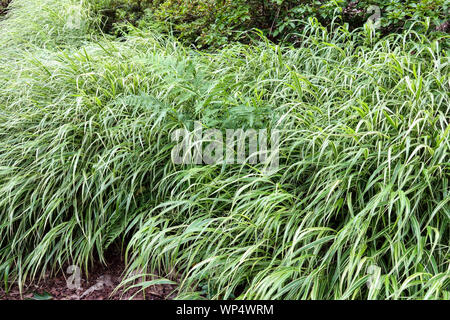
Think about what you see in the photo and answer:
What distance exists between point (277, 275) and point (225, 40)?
248cm

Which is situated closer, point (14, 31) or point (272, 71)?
point (272, 71)

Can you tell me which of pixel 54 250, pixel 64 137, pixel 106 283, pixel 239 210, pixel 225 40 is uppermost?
pixel 225 40

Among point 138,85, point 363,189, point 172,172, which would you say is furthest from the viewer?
point 138,85

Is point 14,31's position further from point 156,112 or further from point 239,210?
point 239,210

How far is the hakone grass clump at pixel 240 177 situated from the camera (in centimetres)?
173

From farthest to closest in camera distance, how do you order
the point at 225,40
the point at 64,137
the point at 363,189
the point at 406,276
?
the point at 225,40 → the point at 64,137 → the point at 363,189 → the point at 406,276

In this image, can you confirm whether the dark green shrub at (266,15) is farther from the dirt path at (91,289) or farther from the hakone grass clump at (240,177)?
the dirt path at (91,289)

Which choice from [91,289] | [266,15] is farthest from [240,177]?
[266,15]

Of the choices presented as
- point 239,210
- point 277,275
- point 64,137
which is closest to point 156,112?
point 64,137

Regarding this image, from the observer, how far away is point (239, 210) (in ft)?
6.72

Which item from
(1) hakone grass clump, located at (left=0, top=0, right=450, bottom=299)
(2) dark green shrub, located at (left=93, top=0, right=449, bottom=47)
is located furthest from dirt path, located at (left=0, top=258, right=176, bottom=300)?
(2) dark green shrub, located at (left=93, top=0, right=449, bottom=47)

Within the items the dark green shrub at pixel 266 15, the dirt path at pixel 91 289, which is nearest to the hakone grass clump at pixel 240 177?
the dirt path at pixel 91 289

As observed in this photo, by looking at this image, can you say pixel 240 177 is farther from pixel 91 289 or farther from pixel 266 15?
pixel 266 15

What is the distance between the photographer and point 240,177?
2178mm
